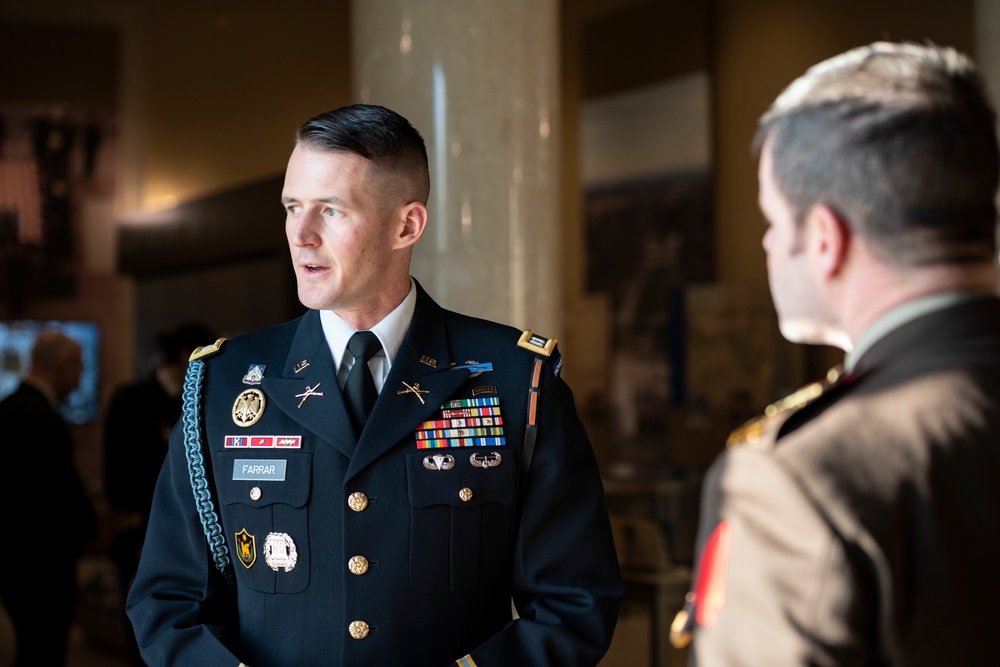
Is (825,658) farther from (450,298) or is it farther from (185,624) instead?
(450,298)

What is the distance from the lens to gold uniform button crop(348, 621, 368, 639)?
6.29ft

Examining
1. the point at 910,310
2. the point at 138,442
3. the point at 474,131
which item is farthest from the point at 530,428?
the point at 138,442

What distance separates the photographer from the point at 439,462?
200cm

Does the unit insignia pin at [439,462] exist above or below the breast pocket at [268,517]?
above

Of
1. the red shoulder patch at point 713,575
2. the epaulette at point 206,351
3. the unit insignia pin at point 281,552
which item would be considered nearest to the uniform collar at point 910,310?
the red shoulder patch at point 713,575

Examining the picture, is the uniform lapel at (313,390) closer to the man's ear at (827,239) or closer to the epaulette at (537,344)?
the epaulette at (537,344)

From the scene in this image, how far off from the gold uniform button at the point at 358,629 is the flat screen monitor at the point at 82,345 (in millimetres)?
10644

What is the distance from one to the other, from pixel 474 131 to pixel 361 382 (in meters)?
2.00

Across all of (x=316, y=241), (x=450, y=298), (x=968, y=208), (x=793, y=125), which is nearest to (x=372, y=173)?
(x=316, y=241)

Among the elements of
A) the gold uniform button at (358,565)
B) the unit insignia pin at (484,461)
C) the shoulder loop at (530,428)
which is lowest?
the gold uniform button at (358,565)

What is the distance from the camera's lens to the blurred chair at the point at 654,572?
548 cm

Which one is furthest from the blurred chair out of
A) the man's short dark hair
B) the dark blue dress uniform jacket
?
the man's short dark hair

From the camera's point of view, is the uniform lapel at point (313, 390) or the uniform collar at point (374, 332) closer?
the uniform lapel at point (313, 390)

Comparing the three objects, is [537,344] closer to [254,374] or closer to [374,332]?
[374,332]
